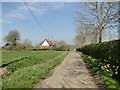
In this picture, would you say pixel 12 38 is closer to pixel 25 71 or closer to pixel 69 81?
pixel 25 71

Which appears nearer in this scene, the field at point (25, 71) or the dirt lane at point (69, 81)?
the dirt lane at point (69, 81)

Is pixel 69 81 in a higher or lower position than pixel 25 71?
lower

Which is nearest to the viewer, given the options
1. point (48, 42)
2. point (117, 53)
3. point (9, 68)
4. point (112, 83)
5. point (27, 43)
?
point (112, 83)

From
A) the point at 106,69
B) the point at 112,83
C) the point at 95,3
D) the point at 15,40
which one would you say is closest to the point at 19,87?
the point at 112,83

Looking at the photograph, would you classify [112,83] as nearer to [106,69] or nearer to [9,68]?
[106,69]

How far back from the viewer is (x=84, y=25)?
32.7 m

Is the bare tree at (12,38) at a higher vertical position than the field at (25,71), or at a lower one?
higher

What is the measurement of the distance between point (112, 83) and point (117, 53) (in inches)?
101

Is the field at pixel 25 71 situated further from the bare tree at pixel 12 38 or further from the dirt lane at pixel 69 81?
the bare tree at pixel 12 38

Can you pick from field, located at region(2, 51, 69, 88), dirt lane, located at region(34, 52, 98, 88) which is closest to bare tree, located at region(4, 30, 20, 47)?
field, located at region(2, 51, 69, 88)

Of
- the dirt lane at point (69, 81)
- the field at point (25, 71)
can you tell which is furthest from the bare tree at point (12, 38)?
the dirt lane at point (69, 81)

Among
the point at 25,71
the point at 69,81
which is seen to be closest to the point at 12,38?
the point at 25,71

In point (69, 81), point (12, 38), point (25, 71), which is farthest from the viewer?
point (12, 38)

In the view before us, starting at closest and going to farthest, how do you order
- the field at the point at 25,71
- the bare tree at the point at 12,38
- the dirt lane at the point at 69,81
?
1. the dirt lane at the point at 69,81
2. the field at the point at 25,71
3. the bare tree at the point at 12,38
